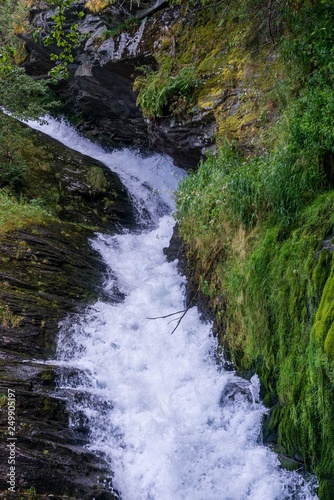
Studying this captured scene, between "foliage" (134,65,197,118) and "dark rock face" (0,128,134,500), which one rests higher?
"foliage" (134,65,197,118)

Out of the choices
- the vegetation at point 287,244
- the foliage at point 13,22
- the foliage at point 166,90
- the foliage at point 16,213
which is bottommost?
the vegetation at point 287,244

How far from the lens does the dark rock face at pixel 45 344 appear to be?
16.9 ft

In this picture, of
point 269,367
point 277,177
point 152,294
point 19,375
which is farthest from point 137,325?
point 277,177

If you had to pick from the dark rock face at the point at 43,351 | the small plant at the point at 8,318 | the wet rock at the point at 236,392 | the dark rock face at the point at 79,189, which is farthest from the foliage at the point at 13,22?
the wet rock at the point at 236,392

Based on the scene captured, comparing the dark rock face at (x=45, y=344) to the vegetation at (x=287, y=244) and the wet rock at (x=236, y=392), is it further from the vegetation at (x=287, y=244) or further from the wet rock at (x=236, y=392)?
the vegetation at (x=287, y=244)

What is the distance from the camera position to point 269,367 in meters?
5.16

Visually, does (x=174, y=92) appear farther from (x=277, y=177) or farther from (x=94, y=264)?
(x=277, y=177)

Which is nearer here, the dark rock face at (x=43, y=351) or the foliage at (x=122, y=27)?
the dark rock face at (x=43, y=351)

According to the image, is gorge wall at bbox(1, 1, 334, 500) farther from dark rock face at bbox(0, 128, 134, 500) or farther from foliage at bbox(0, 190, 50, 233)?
foliage at bbox(0, 190, 50, 233)

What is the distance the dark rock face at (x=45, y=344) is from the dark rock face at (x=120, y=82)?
3329 mm

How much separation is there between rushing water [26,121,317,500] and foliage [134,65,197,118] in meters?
4.00

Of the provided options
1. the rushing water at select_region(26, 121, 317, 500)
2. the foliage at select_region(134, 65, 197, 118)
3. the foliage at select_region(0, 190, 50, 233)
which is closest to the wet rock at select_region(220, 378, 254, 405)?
the rushing water at select_region(26, 121, 317, 500)

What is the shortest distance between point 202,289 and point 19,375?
3036 millimetres

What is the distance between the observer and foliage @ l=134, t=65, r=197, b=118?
10.0m
